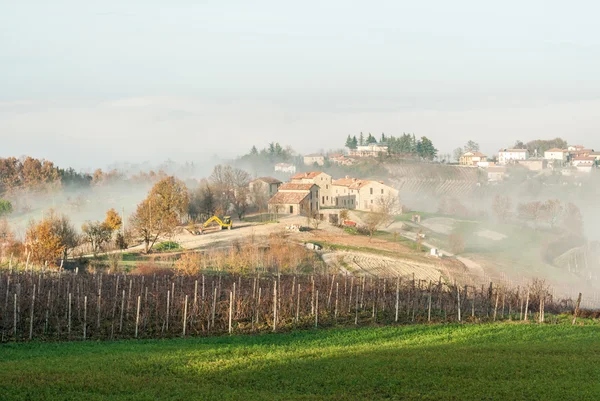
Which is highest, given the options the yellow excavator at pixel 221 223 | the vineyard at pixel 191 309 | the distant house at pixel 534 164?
the distant house at pixel 534 164

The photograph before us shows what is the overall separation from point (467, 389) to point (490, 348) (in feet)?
19.9

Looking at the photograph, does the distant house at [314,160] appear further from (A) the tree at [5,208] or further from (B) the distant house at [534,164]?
(A) the tree at [5,208]

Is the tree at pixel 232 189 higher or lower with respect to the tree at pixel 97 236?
higher

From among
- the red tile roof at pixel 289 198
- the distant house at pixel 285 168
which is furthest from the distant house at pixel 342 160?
the red tile roof at pixel 289 198

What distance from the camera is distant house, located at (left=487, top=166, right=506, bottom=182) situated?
148500mm

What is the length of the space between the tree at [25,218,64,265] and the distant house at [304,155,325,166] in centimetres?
12726

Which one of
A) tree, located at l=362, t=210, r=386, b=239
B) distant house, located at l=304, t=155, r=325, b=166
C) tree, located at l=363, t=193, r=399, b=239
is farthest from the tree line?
distant house, located at l=304, t=155, r=325, b=166

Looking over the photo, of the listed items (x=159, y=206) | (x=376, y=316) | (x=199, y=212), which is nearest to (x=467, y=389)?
(x=376, y=316)

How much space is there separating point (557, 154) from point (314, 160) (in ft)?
187

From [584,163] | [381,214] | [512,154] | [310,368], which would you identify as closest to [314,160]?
[512,154]

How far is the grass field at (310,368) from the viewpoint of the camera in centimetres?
1593

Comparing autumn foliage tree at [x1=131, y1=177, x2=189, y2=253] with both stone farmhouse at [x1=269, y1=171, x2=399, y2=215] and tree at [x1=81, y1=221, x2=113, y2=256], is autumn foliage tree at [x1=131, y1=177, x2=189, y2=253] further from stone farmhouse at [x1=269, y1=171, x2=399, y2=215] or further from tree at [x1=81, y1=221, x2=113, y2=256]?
stone farmhouse at [x1=269, y1=171, x2=399, y2=215]

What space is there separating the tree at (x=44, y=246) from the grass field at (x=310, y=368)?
945 inches

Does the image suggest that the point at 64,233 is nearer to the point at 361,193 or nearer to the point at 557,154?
the point at 361,193
